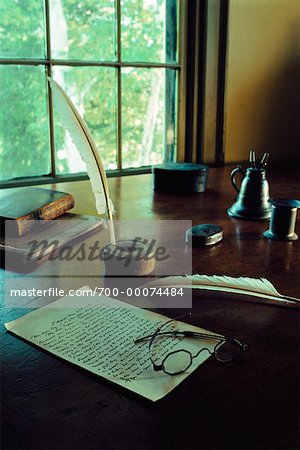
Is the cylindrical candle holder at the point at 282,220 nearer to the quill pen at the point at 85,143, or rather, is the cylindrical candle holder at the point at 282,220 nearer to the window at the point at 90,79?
the quill pen at the point at 85,143

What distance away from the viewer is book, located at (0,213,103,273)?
98 cm

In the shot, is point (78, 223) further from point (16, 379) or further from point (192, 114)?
point (192, 114)

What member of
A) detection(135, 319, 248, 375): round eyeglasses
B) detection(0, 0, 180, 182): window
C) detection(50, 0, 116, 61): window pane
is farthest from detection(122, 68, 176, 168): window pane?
detection(135, 319, 248, 375): round eyeglasses

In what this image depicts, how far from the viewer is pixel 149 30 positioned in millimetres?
2271

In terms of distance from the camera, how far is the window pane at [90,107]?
6.84 ft

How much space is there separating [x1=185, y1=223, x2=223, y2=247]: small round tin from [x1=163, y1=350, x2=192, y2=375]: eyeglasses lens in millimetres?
463

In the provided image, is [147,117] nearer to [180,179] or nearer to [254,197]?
[180,179]

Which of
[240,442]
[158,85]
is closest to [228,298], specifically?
[240,442]

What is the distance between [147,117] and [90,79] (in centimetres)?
37

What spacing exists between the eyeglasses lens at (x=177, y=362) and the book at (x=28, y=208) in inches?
20.9

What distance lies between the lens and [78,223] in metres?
1.17

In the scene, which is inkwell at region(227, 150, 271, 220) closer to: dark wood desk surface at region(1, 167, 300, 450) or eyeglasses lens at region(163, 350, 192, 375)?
dark wood desk surface at region(1, 167, 300, 450)

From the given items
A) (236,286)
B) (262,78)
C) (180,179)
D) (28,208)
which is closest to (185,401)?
(236,286)

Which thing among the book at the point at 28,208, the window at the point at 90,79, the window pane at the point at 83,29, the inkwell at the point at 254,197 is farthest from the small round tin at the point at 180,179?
the window pane at the point at 83,29
